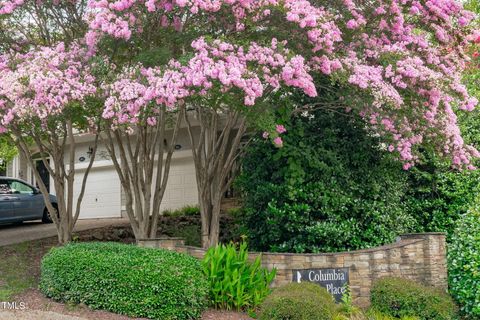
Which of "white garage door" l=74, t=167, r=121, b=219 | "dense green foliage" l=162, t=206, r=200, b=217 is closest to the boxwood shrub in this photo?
"dense green foliage" l=162, t=206, r=200, b=217

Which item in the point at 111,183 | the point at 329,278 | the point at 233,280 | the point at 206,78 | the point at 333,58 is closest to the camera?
the point at 206,78

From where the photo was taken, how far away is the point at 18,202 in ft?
47.2

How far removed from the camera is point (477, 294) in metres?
6.97

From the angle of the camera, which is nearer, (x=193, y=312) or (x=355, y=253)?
(x=193, y=312)

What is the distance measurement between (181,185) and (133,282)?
10.5m

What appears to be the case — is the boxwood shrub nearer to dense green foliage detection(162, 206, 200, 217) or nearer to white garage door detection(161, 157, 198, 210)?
dense green foliage detection(162, 206, 200, 217)

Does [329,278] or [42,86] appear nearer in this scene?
[42,86]

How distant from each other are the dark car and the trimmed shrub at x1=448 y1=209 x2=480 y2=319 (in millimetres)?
11035

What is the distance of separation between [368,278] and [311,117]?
10.2 ft

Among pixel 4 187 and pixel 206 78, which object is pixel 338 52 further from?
pixel 4 187

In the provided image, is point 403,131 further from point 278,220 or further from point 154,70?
point 154,70

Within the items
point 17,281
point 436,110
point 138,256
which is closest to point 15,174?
point 17,281

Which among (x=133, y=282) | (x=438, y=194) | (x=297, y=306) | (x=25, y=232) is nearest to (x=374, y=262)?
(x=297, y=306)

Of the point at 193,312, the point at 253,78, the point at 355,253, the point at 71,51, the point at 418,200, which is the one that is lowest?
the point at 193,312
